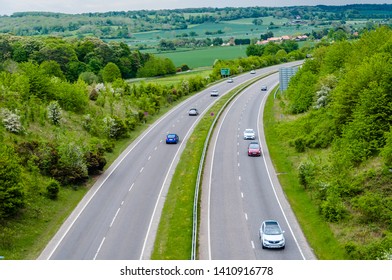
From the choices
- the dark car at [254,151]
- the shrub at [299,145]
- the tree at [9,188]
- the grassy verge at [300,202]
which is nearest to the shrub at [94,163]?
the tree at [9,188]

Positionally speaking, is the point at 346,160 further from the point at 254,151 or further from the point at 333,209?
the point at 254,151

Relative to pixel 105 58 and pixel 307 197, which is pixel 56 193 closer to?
pixel 307 197

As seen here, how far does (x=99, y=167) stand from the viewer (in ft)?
181

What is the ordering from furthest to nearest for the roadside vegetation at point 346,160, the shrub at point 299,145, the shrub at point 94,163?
the shrub at point 299,145, the shrub at point 94,163, the roadside vegetation at point 346,160

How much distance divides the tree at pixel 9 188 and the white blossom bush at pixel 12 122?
14.1 metres

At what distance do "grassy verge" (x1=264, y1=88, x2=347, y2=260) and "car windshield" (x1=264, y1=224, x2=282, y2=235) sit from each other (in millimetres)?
2489

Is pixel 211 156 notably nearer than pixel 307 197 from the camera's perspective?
No

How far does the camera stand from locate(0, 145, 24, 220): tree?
40.2 metres

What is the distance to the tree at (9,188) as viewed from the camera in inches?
1582

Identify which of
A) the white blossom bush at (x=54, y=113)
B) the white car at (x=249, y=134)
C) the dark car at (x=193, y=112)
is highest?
the white blossom bush at (x=54, y=113)

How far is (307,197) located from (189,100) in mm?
63899

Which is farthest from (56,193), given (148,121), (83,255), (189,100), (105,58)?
(105,58)

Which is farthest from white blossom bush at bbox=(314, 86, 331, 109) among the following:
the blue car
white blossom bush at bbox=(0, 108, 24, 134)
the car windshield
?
white blossom bush at bbox=(0, 108, 24, 134)

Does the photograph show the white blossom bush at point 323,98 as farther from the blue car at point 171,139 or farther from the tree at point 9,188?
the tree at point 9,188
